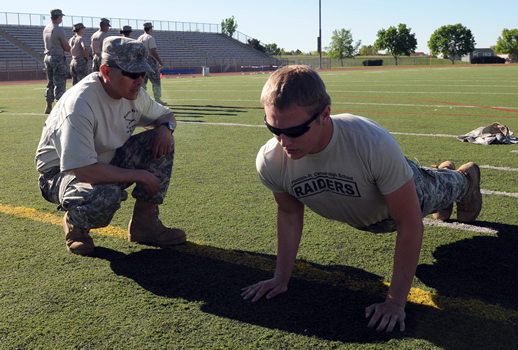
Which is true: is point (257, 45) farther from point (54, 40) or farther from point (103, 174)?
point (103, 174)

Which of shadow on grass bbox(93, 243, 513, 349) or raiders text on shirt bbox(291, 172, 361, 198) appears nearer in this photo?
shadow on grass bbox(93, 243, 513, 349)

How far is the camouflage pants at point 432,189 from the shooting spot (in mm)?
2596

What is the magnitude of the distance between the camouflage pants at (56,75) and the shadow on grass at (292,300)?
8567 mm

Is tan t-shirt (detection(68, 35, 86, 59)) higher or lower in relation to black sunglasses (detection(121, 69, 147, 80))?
higher

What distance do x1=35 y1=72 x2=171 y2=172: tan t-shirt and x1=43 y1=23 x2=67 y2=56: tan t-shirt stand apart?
28.0 ft

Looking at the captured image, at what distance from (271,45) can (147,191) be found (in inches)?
5297

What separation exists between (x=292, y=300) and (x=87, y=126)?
155 cm

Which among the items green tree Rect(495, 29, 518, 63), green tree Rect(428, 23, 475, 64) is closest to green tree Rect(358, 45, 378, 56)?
green tree Rect(428, 23, 475, 64)

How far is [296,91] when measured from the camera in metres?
1.87

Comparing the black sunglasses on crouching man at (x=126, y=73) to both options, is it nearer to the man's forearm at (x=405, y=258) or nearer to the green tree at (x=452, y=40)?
the man's forearm at (x=405, y=258)

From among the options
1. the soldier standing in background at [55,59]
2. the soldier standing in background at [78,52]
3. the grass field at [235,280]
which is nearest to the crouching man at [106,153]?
the grass field at [235,280]

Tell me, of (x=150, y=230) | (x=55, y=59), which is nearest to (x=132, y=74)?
(x=150, y=230)

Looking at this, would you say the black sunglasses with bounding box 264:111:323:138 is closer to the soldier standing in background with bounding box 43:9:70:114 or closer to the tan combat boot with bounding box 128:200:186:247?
the tan combat boot with bounding box 128:200:186:247

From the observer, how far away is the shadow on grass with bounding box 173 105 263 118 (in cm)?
982
